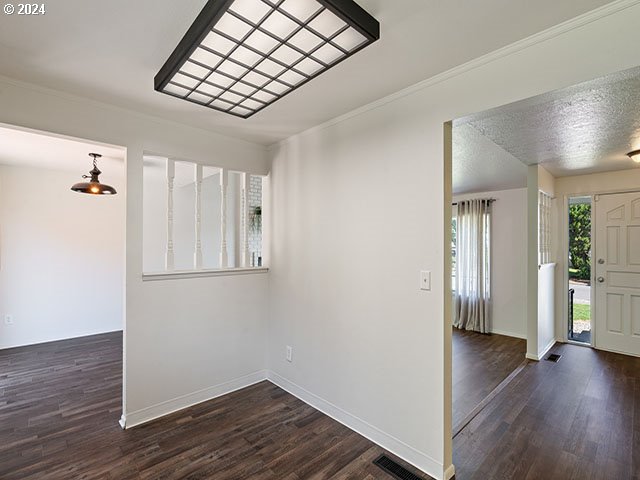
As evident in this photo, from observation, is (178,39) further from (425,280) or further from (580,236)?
(580,236)

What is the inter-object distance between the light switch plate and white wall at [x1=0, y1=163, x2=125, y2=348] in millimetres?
3779

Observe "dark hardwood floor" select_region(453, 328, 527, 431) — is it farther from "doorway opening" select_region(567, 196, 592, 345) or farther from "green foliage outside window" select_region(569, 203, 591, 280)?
"green foliage outside window" select_region(569, 203, 591, 280)

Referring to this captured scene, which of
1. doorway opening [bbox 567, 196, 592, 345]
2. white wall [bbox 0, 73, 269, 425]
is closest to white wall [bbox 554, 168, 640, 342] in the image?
doorway opening [bbox 567, 196, 592, 345]

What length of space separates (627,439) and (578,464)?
0.64 metres

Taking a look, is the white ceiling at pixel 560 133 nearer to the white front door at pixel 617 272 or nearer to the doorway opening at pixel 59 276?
the white front door at pixel 617 272

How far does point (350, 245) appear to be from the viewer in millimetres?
2473

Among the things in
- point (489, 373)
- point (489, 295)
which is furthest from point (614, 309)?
point (489, 373)

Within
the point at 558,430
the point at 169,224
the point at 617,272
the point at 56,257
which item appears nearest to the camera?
the point at 558,430

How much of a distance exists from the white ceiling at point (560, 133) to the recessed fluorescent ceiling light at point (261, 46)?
0.93 m

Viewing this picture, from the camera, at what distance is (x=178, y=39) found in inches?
61.7

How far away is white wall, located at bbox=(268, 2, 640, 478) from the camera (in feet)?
5.18

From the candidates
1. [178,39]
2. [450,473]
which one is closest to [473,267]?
[450,473]

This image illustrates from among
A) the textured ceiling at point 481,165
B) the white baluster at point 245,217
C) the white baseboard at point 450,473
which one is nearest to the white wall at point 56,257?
the white baluster at point 245,217

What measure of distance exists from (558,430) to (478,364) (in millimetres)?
1420
